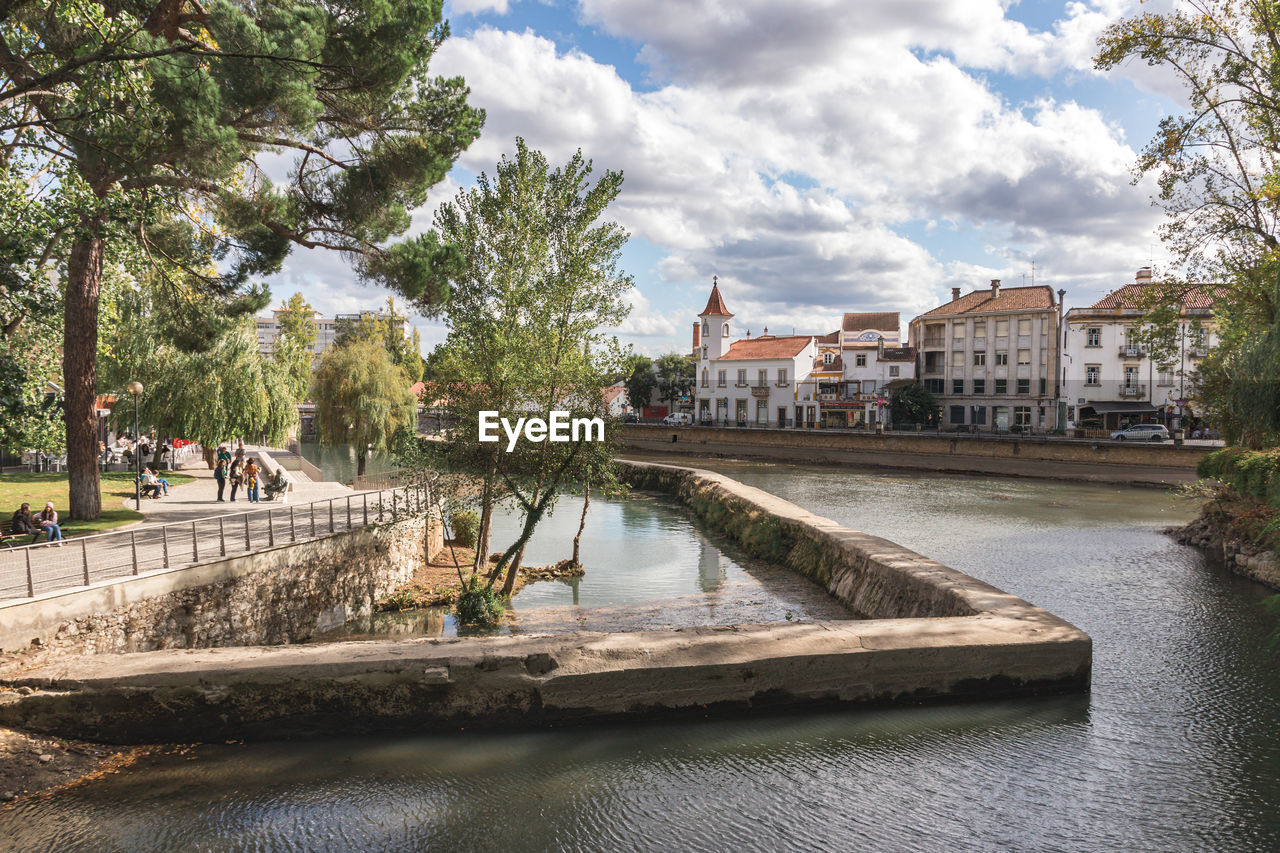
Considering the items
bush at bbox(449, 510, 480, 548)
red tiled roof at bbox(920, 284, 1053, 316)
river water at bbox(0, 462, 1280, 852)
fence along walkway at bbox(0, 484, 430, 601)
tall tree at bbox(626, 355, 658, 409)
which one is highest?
red tiled roof at bbox(920, 284, 1053, 316)

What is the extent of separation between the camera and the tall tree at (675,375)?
91.6 m

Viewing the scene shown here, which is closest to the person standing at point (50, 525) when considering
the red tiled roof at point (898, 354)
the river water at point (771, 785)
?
the river water at point (771, 785)

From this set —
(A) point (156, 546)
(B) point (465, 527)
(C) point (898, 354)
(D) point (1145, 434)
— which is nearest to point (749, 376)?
(C) point (898, 354)

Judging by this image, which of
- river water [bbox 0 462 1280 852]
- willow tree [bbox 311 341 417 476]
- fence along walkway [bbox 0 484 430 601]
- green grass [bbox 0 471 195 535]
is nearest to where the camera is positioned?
river water [bbox 0 462 1280 852]

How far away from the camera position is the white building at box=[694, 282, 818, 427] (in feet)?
242

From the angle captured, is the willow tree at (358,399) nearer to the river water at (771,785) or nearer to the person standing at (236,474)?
the person standing at (236,474)

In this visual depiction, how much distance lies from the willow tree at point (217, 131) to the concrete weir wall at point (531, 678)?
5.52 meters

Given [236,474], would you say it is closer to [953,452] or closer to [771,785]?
[771,785]

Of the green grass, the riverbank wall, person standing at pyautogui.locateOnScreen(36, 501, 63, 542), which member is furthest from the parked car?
person standing at pyautogui.locateOnScreen(36, 501, 63, 542)

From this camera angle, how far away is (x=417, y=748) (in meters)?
8.77

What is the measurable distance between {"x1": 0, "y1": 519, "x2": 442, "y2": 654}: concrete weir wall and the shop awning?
54.9 meters

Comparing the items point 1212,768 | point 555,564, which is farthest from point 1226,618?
point 555,564

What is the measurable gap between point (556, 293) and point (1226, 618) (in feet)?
47.0

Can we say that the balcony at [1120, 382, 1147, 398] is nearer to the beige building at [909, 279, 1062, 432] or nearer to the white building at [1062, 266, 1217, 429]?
the white building at [1062, 266, 1217, 429]
